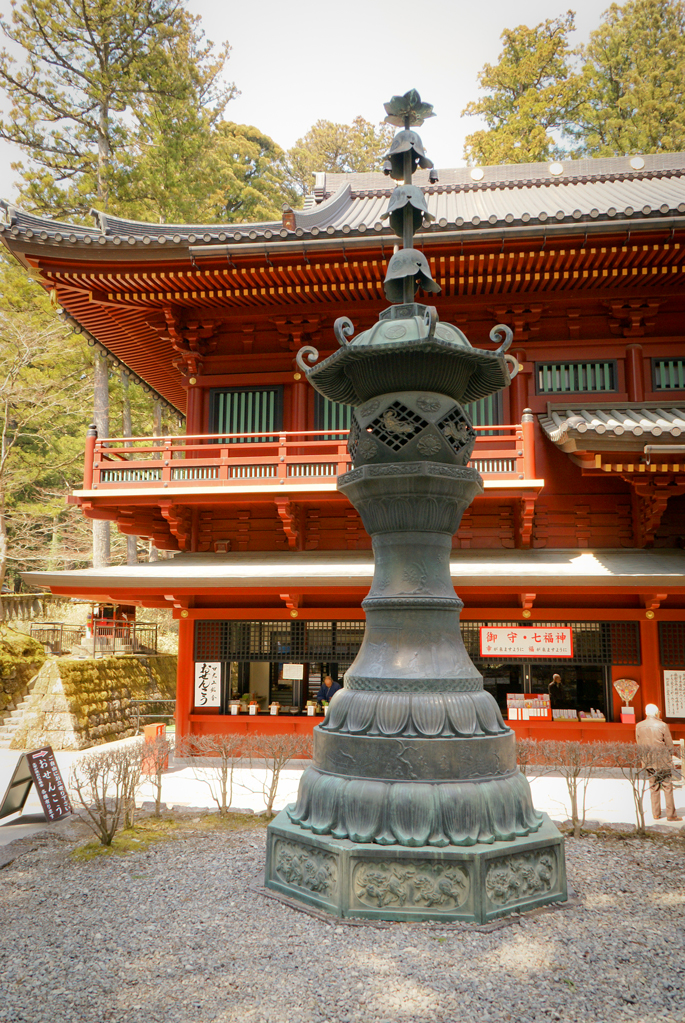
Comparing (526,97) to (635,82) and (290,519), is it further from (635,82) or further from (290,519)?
(290,519)

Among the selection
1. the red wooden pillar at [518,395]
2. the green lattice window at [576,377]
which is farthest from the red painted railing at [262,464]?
the green lattice window at [576,377]

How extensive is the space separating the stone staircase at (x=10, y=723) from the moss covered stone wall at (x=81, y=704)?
43 cm

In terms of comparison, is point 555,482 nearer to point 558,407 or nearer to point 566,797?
point 558,407

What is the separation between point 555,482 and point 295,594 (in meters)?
4.65

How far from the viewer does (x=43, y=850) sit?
19.3 feet

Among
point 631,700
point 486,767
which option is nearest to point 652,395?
point 631,700

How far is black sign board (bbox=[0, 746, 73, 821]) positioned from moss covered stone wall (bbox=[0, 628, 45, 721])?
27.9ft

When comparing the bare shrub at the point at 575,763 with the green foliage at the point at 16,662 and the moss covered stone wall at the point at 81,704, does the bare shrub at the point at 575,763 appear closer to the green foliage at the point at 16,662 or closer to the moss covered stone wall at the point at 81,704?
the moss covered stone wall at the point at 81,704

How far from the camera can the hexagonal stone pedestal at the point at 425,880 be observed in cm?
394

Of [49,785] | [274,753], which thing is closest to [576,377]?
[274,753]

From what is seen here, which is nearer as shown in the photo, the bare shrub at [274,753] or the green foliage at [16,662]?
the bare shrub at [274,753]

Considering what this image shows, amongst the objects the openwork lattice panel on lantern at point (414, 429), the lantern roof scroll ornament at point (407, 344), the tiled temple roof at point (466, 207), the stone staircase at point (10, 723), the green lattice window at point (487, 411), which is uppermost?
the tiled temple roof at point (466, 207)

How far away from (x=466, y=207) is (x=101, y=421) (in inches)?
421

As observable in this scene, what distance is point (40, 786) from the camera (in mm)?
6949
